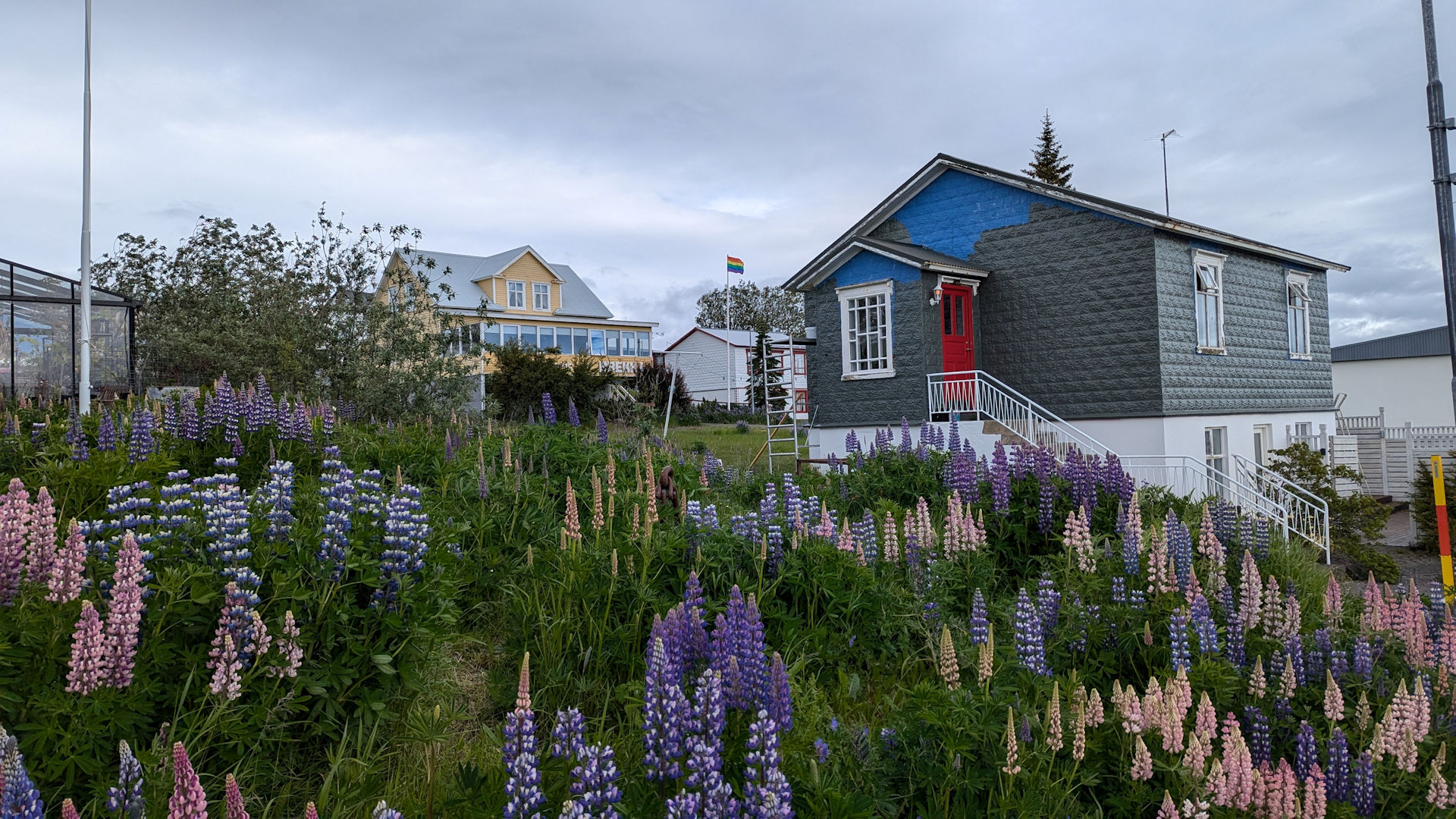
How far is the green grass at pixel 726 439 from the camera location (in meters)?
19.8

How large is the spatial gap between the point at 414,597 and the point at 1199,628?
11.4ft

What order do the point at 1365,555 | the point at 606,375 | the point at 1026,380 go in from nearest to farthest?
1. the point at 1365,555
2. the point at 1026,380
3. the point at 606,375

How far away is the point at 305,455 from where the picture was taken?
553 centimetres

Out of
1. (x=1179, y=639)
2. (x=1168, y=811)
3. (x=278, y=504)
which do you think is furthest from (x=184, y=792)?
(x=1179, y=639)

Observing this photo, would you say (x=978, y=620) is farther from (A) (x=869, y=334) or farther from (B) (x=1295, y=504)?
(A) (x=869, y=334)

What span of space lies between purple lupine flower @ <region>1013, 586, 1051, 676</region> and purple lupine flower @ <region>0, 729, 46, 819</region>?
10.7 ft

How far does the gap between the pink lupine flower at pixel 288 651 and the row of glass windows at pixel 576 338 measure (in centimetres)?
3614

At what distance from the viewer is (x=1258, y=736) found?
11.7 feet

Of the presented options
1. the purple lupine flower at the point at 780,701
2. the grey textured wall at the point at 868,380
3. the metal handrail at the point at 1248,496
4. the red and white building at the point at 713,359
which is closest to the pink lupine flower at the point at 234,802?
the purple lupine flower at the point at 780,701

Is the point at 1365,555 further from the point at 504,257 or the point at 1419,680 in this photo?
the point at 504,257

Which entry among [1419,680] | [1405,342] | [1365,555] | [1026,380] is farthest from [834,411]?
[1405,342]

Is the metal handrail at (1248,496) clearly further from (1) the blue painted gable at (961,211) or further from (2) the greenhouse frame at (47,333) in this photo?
(2) the greenhouse frame at (47,333)

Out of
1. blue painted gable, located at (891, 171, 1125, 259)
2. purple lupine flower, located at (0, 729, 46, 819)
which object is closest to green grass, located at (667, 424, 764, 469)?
blue painted gable, located at (891, 171, 1125, 259)

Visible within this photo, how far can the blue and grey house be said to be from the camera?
1594 centimetres
